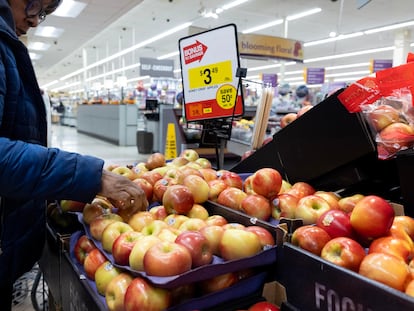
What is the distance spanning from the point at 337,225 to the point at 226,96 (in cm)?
117

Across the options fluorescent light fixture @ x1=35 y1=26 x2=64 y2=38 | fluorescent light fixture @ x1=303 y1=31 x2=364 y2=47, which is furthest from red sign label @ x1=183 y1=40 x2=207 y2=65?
fluorescent light fixture @ x1=35 y1=26 x2=64 y2=38

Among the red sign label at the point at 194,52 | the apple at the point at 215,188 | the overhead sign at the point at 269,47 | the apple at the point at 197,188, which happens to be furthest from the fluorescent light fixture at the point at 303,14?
the apple at the point at 197,188

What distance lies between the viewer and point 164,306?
0.95 meters

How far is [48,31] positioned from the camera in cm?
1390

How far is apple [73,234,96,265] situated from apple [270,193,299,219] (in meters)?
0.66

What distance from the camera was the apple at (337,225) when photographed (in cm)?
110

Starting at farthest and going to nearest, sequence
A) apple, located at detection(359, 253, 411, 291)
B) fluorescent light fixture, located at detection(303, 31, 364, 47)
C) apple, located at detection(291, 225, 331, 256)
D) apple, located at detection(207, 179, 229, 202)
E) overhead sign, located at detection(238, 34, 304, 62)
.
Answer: fluorescent light fixture, located at detection(303, 31, 364, 47) → overhead sign, located at detection(238, 34, 304, 62) → apple, located at detection(207, 179, 229, 202) → apple, located at detection(291, 225, 331, 256) → apple, located at detection(359, 253, 411, 291)

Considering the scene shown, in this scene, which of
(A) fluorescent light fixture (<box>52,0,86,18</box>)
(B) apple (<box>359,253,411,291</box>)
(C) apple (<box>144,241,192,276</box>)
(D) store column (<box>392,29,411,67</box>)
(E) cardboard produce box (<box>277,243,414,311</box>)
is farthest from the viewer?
(D) store column (<box>392,29,411,67</box>)

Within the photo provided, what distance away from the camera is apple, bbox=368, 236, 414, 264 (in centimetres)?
96

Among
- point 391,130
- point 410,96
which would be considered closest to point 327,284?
point 391,130

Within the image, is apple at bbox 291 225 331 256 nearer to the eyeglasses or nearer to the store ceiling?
the eyeglasses

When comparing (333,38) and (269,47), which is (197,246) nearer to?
(269,47)

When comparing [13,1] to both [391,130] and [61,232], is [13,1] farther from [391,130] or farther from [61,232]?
[391,130]

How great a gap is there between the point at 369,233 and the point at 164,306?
0.60 metres
